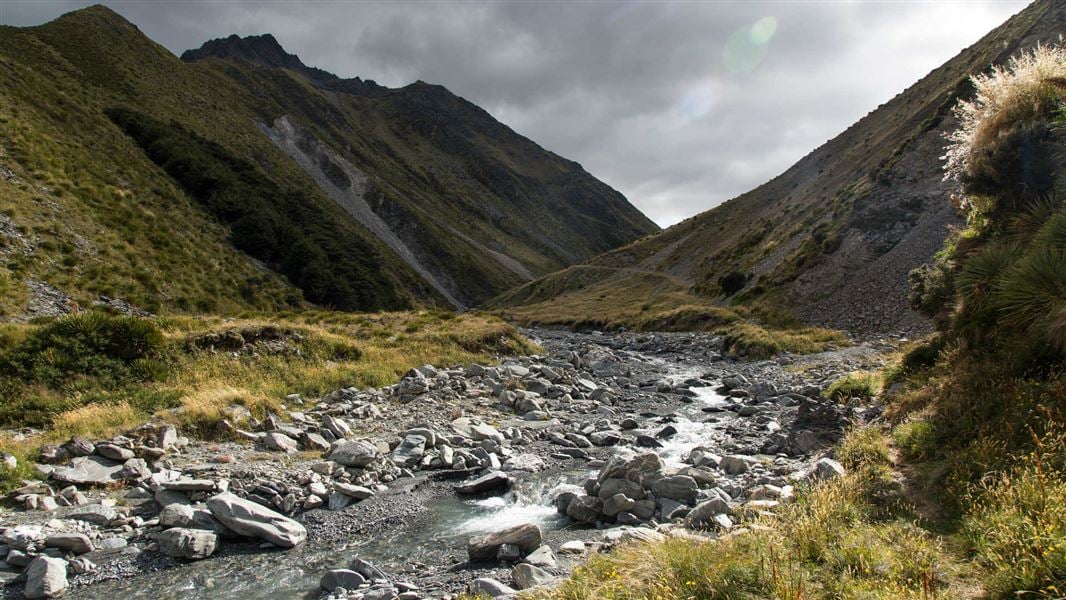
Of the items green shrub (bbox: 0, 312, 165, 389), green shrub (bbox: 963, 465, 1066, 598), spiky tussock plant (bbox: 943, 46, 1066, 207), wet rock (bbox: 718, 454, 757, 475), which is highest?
spiky tussock plant (bbox: 943, 46, 1066, 207)

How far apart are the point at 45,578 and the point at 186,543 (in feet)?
4.98

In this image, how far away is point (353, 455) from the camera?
11.6 metres

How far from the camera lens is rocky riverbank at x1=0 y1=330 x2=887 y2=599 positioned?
7086 millimetres

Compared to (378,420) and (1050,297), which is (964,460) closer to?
(1050,297)

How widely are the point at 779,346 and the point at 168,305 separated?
1468 inches

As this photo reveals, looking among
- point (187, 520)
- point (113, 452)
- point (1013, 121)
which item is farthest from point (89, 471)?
point (1013, 121)

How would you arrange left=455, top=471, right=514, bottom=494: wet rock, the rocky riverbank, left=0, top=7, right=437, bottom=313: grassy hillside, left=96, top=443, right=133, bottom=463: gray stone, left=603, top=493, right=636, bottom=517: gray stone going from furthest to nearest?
1. left=0, top=7, right=437, bottom=313: grassy hillside
2. left=455, top=471, right=514, bottom=494: wet rock
3. left=96, top=443, right=133, bottom=463: gray stone
4. left=603, top=493, right=636, bottom=517: gray stone
5. the rocky riverbank

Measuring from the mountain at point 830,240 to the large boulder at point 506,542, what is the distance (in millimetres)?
30116

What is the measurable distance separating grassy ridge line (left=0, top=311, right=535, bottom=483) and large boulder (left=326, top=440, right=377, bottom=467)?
311 cm

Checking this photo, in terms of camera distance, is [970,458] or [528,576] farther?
[970,458]

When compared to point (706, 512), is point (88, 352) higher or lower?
higher

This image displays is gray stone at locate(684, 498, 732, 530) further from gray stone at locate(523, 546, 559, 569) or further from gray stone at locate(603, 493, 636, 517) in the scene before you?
gray stone at locate(523, 546, 559, 569)

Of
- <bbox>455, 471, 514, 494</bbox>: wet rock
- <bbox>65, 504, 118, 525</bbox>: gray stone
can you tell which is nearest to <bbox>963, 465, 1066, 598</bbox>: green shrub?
<bbox>455, 471, 514, 494</bbox>: wet rock

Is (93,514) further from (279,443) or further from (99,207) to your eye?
(99,207)
